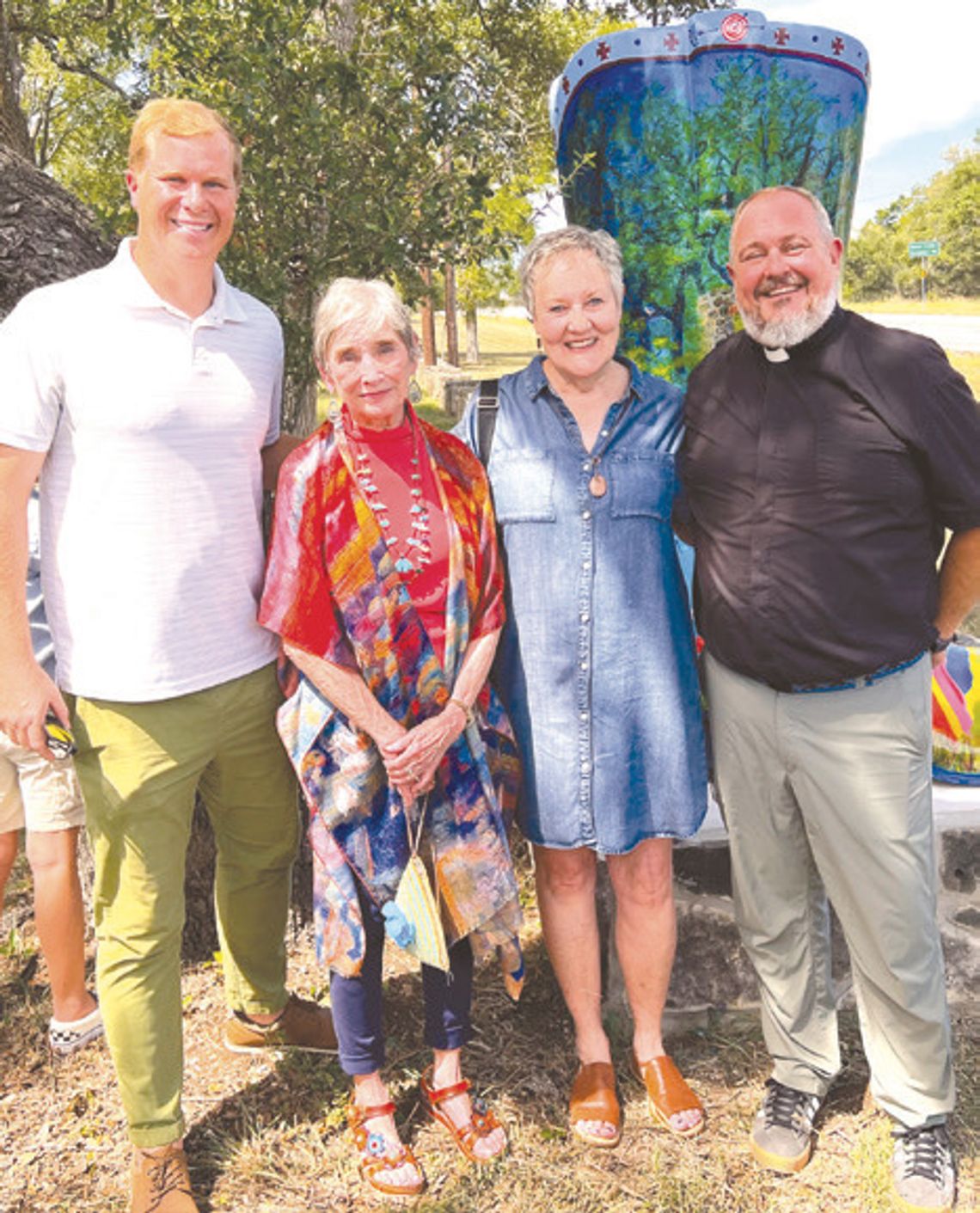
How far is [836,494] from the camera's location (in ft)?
6.59


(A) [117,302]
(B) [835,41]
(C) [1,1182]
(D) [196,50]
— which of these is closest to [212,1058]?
(C) [1,1182]

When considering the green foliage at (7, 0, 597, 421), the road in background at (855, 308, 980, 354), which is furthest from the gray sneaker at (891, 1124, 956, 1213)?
the road in background at (855, 308, 980, 354)

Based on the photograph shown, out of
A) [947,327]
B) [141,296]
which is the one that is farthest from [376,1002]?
[947,327]

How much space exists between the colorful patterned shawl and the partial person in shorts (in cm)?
71

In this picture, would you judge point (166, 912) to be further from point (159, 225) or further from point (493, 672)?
point (159, 225)

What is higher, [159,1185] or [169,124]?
[169,124]

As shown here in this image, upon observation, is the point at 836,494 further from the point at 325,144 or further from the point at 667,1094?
A: the point at 325,144

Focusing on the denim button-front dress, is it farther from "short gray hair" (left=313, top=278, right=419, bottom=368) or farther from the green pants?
the green pants

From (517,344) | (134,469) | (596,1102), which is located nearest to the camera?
(134,469)

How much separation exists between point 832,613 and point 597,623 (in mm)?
460

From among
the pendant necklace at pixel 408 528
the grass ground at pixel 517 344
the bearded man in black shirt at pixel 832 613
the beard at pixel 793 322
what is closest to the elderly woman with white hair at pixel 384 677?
the pendant necklace at pixel 408 528

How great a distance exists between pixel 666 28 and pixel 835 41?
17.6 inches

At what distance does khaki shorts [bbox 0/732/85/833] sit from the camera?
255cm

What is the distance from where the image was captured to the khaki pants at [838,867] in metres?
2.12
